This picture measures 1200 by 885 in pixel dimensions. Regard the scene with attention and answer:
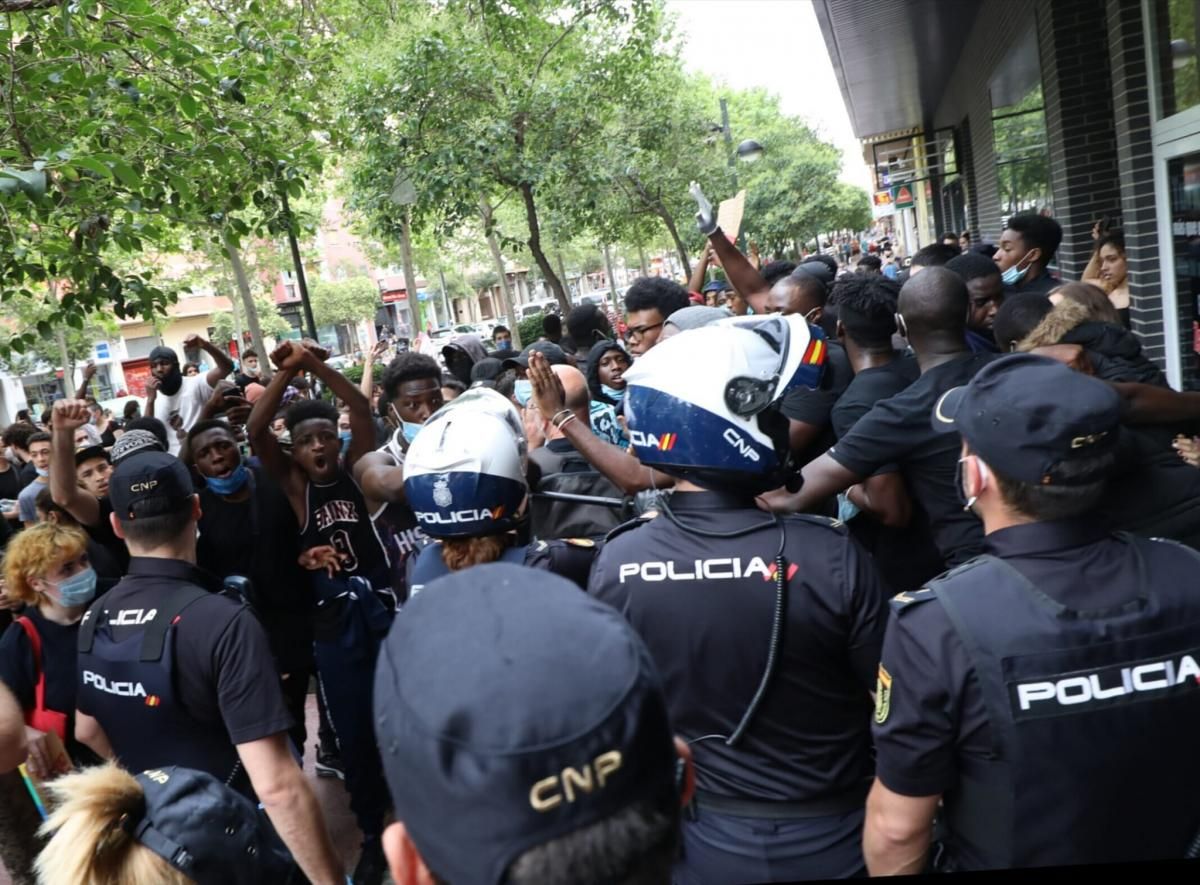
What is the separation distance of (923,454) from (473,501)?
1.43 meters

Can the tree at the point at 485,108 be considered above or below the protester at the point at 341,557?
above

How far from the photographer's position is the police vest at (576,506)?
10.8ft

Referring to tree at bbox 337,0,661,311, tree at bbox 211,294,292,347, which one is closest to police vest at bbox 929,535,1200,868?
tree at bbox 337,0,661,311

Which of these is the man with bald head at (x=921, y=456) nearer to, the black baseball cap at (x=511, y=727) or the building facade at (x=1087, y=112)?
the black baseball cap at (x=511, y=727)

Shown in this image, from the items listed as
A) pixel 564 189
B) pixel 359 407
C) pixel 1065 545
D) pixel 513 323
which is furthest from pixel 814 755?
pixel 513 323

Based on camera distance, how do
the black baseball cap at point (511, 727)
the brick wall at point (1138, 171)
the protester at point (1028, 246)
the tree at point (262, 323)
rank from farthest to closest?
the tree at point (262, 323), the brick wall at point (1138, 171), the protester at point (1028, 246), the black baseball cap at point (511, 727)

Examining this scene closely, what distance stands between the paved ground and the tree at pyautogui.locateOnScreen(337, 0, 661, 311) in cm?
775

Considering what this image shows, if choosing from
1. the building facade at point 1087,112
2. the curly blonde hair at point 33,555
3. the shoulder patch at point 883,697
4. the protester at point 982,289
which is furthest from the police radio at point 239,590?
the building facade at point 1087,112

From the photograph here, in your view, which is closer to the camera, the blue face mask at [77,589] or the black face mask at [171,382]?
the blue face mask at [77,589]

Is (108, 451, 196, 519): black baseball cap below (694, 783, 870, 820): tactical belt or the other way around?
the other way around

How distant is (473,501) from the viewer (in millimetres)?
2652

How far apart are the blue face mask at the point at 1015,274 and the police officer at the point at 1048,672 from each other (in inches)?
158

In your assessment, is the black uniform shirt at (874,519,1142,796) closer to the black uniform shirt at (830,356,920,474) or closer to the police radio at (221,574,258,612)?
the black uniform shirt at (830,356,920,474)

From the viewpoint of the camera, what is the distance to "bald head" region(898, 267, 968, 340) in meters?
3.20
